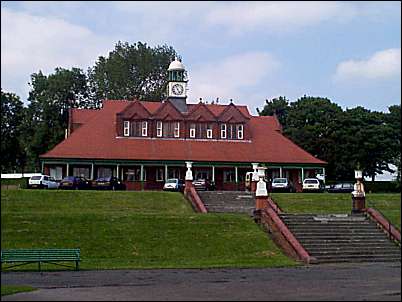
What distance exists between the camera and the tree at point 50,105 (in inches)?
2987

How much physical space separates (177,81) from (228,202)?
2525cm

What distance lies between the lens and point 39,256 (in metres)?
24.8

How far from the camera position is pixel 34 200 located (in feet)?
128

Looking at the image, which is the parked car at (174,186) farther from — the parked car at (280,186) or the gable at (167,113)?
the gable at (167,113)

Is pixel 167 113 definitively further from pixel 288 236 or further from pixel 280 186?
pixel 288 236

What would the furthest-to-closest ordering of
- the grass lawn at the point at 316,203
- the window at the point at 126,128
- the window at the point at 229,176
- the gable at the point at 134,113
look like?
1. the window at the point at 229,176
2. the window at the point at 126,128
3. the gable at the point at 134,113
4. the grass lawn at the point at 316,203

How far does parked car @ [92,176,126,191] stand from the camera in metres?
52.2

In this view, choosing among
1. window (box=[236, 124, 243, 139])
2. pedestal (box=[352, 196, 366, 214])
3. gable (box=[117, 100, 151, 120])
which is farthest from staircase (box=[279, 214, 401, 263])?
window (box=[236, 124, 243, 139])

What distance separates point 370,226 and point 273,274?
11.1 metres

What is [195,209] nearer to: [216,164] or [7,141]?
[216,164]

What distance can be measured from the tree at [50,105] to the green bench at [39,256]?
5114cm

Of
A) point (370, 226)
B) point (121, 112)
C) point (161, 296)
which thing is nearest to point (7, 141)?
point (121, 112)

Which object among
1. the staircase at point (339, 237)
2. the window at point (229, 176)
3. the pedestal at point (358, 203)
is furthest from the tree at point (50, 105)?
the staircase at point (339, 237)

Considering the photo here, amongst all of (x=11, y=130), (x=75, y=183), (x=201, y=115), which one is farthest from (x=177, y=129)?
(x=11, y=130)
